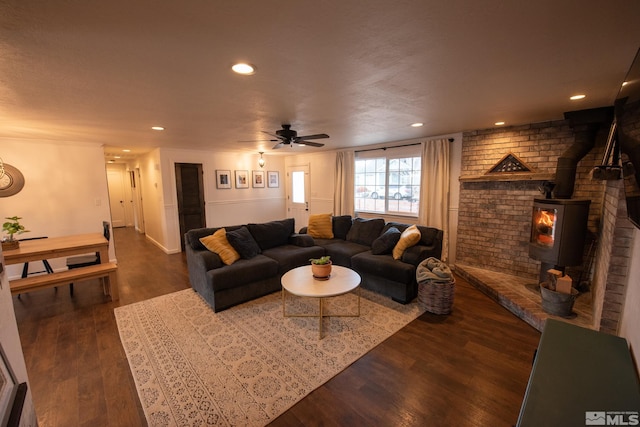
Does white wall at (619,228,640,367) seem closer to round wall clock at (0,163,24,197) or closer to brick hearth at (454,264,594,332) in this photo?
brick hearth at (454,264,594,332)

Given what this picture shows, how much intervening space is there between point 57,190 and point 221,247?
3508mm

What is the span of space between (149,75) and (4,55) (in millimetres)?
707

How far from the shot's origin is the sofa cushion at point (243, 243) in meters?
3.51

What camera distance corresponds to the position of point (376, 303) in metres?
3.27

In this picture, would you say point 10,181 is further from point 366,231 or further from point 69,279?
point 366,231

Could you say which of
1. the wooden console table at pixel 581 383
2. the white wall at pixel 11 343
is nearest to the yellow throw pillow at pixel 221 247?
the white wall at pixel 11 343

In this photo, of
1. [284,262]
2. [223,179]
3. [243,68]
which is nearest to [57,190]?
[223,179]

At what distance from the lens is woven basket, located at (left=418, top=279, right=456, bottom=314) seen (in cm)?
293

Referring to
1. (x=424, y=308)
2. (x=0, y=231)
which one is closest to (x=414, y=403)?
(x=424, y=308)

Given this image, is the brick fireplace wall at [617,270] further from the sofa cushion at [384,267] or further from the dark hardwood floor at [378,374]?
the sofa cushion at [384,267]

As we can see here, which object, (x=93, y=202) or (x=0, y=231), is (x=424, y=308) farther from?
(x=0, y=231)

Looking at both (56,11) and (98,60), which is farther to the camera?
(98,60)

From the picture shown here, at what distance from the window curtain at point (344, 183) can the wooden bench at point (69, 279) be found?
428 cm

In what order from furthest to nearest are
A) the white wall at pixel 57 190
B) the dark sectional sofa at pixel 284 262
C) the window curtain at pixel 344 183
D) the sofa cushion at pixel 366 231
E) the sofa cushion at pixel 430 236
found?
the window curtain at pixel 344 183 → the sofa cushion at pixel 366 231 → the white wall at pixel 57 190 → the sofa cushion at pixel 430 236 → the dark sectional sofa at pixel 284 262
